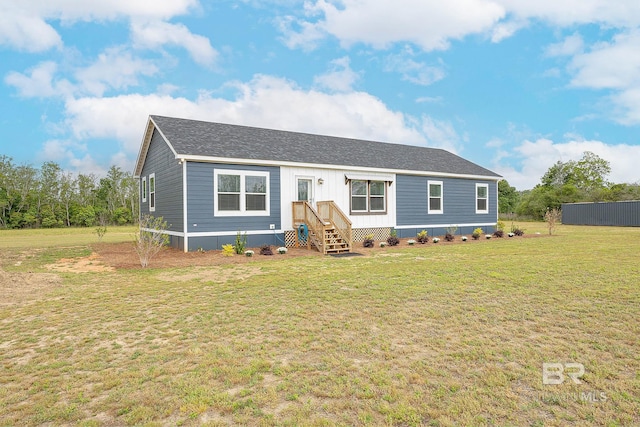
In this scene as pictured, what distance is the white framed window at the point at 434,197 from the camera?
17.9m

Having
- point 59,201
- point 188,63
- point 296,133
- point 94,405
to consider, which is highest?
point 188,63

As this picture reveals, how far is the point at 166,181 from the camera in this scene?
14148 mm

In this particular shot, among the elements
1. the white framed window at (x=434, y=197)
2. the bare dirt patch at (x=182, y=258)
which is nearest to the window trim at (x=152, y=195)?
the bare dirt patch at (x=182, y=258)

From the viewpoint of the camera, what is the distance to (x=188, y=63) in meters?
17.8

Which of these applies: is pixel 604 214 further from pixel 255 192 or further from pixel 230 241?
pixel 230 241

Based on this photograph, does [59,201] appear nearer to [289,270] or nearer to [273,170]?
[273,170]

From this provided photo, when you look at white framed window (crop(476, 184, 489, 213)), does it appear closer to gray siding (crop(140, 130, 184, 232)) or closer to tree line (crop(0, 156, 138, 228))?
gray siding (crop(140, 130, 184, 232))

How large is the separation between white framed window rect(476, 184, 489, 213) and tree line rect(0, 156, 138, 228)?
104ft

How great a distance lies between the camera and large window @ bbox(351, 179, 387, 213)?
1575 centimetres

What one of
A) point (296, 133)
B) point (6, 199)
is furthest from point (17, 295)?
point (6, 199)

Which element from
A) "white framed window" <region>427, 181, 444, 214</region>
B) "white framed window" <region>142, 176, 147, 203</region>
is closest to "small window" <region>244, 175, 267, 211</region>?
"white framed window" <region>142, 176, 147, 203</region>

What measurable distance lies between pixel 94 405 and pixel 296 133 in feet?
53.5

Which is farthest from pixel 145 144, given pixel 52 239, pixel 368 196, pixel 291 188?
pixel 368 196

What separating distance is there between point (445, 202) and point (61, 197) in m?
36.5
